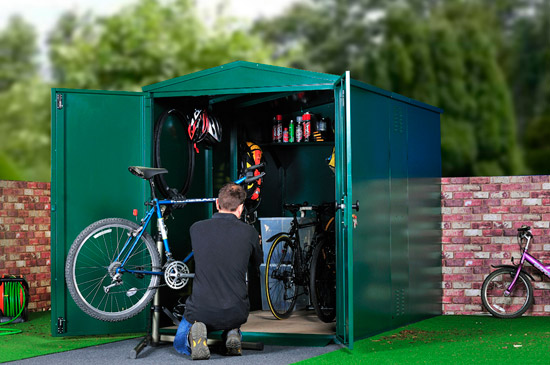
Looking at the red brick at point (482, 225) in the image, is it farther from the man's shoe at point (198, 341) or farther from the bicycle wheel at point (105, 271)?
the man's shoe at point (198, 341)

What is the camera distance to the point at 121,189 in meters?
6.71

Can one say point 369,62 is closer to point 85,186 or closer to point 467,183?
point 467,183

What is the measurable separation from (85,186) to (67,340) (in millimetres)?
1324

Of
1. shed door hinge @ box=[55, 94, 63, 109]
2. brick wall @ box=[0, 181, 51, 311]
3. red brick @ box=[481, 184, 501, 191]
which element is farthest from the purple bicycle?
brick wall @ box=[0, 181, 51, 311]

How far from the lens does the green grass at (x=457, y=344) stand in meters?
5.51

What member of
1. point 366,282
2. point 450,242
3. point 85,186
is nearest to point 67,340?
point 85,186

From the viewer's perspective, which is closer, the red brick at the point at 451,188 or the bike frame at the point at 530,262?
Result: the bike frame at the point at 530,262

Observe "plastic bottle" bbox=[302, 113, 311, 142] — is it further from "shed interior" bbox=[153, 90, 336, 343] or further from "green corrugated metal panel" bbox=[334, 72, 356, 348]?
"green corrugated metal panel" bbox=[334, 72, 356, 348]

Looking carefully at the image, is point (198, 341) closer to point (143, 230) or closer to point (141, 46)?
point (143, 230)

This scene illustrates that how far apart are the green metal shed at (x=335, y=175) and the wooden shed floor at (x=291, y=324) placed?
0.22 m

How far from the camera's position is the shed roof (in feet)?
20.8

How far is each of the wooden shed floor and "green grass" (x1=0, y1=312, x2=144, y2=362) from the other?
111 centimetres

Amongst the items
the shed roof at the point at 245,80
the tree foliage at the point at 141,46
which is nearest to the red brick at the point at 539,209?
the shed roof at the point at 245,80

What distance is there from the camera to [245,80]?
648cm
